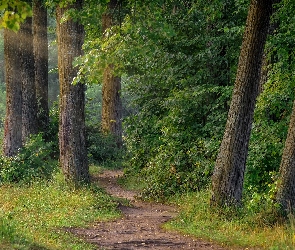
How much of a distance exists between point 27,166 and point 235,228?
25.0 feet

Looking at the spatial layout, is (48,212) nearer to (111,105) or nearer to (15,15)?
(15,15)

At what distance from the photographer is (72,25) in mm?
13734

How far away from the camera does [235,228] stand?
415 inches

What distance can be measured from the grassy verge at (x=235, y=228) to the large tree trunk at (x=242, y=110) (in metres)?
0.40

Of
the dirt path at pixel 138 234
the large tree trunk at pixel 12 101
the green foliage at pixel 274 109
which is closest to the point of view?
the dirt path at pixel 138 234

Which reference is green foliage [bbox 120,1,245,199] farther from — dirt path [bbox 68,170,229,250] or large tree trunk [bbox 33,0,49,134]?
large tree trunk [bbox 33,0,49,134]

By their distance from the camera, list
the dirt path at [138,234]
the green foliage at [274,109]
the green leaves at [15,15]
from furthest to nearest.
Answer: the green foliage at [274,109]
the dirt path at [138,234]
the green leaves at [15,15]

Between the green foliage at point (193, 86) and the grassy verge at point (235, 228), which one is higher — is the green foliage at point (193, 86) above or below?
above

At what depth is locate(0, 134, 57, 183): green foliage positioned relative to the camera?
1538cm

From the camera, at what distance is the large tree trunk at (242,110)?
35.3 feet

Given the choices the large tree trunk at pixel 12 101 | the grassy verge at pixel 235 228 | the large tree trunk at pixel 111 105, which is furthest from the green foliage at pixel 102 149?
the grassy verge at pixel 235 228

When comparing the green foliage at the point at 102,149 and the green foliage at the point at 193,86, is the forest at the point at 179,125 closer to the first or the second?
the green foliage at the point at 193,86

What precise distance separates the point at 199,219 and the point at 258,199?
1.73 meters

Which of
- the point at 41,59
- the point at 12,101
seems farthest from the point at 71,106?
the point at 41,59
